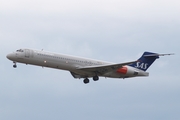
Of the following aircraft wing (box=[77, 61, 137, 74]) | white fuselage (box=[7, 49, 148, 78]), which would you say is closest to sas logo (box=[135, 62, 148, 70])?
white fuselage (box=[7, 49, 148, 78])

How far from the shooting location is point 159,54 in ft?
315

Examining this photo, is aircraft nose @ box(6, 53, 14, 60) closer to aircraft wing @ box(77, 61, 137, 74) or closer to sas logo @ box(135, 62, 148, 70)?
aircraft wing @ box(77, 61, 137, 74)

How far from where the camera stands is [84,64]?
90750 mm

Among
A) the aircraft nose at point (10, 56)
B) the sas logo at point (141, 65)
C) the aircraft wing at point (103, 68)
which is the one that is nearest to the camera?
the aircraft nose at point (10, 56)

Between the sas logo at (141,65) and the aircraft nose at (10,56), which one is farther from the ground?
the aircraft nose at (10,56)

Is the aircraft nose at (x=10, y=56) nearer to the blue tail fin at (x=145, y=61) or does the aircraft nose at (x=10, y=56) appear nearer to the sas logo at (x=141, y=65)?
the blue tail fin at (x=145, y=61)

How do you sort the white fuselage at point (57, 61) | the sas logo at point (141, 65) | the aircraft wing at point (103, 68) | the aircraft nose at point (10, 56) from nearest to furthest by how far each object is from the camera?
the white fuselage at point (57, 61) < the aircraft nose at point (10, 56) < the aircraft wing at point (103, 68) < the sas logo at point (141, 65)

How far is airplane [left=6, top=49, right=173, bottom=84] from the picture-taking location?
284 feet

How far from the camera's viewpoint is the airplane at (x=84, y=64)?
86.6 m

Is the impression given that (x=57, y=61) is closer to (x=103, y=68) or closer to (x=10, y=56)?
(x=10, y=56)

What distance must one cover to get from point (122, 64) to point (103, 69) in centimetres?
340

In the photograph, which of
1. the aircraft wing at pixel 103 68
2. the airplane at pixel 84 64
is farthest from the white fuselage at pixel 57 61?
the aircraft wing at pixel 103 68

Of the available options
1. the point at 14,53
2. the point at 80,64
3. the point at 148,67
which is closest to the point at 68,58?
the point at 80,64

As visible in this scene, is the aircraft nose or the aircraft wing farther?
the aircraft wing
